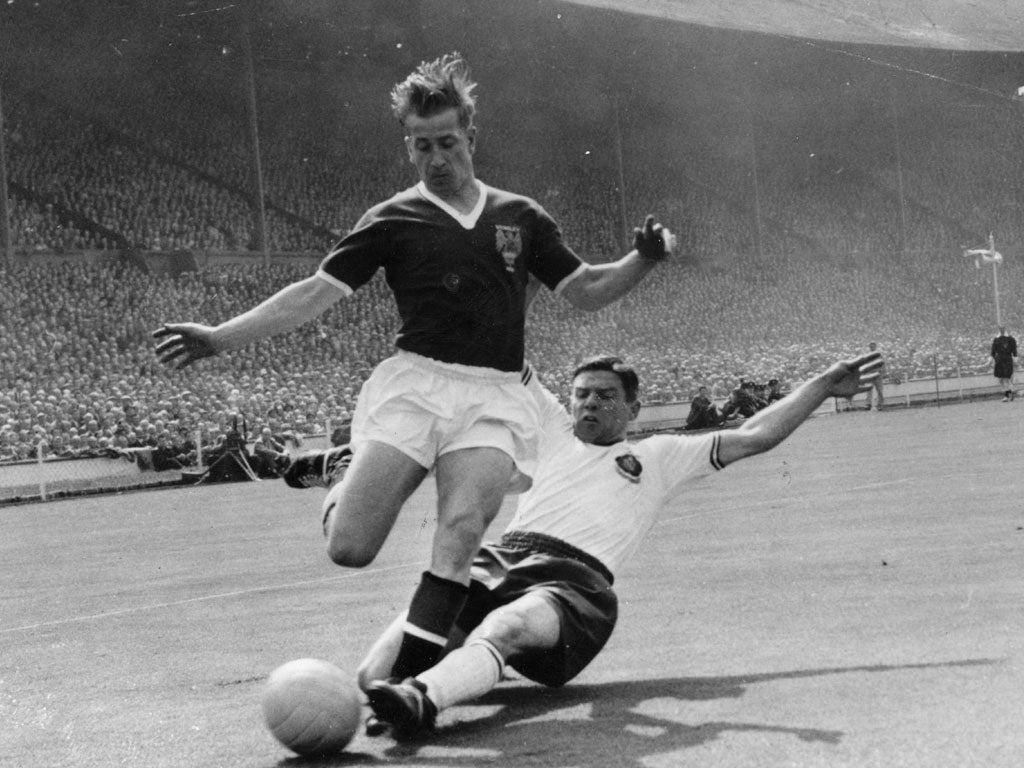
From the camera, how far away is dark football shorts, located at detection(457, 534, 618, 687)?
15.4 feet

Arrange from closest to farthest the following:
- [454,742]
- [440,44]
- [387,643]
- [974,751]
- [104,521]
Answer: [974,751] → [454,742] → [387,643] → [104,521] → [440,44]

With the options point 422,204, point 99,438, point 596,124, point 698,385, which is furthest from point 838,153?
point 422,204

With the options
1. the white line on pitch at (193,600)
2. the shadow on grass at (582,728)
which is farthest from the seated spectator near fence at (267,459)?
the shadow on grass at (582,728)

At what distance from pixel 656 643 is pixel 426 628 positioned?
1.60 m

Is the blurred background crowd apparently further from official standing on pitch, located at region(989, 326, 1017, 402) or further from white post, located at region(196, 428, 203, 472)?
official standing on pitch, located at region(989, 326, 1017, 402)

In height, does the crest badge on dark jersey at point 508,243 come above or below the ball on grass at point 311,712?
above

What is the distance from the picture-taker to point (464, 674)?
165 inches

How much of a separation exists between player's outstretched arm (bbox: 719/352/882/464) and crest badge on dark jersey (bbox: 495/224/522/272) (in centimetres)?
109

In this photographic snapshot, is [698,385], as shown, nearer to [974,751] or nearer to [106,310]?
[106,310]

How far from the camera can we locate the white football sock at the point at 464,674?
4.12m

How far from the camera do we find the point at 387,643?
4.49 metres

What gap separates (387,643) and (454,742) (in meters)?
0.50

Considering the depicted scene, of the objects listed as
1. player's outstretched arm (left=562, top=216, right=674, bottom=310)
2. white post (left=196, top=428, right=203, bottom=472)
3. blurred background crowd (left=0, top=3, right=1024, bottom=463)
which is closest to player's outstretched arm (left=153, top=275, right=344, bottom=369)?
player's outstretched arm (left=562, top=216, right=674, bottom=310)

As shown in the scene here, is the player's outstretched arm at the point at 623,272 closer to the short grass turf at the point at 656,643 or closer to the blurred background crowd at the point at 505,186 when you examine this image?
the short grass turf at the point at 656,643
